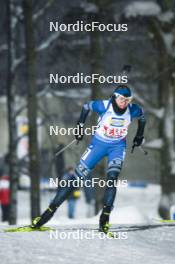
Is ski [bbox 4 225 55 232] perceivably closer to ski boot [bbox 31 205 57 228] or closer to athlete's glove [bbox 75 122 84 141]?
ski boot [bbox 31 205 57 228]

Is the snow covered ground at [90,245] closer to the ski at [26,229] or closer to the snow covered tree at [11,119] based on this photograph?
the ski at [26,229]

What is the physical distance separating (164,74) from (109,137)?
11.0m

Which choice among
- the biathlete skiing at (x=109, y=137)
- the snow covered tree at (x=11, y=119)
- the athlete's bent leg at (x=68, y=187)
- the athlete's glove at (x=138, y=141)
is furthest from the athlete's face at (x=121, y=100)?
the snow covered tree at (x=11, y=119)

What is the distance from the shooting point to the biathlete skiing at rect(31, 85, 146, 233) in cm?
962

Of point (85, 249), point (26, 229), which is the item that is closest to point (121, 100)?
point (85, 249)

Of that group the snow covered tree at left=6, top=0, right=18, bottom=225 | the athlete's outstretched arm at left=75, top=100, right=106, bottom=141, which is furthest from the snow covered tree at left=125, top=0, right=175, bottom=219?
the athlete's outstretched arm at left=75, top=100, right=106, bottom=141

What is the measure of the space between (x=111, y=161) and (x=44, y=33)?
1445 centimetres

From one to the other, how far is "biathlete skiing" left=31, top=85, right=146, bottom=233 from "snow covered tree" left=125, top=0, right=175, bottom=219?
1035cm

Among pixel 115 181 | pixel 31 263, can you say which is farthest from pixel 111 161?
pixel 31 263

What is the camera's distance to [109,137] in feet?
31.9

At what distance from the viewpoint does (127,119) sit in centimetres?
970

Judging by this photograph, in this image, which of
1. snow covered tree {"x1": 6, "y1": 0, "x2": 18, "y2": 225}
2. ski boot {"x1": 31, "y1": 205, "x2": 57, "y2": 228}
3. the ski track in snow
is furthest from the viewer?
snow covered tree {"x1": 6, "y1": 0, "x2": 18, "y2": 225}

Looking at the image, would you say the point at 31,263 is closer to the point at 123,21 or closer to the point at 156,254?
the point at 156,254

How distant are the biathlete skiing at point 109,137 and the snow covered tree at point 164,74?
10349 millimetres
